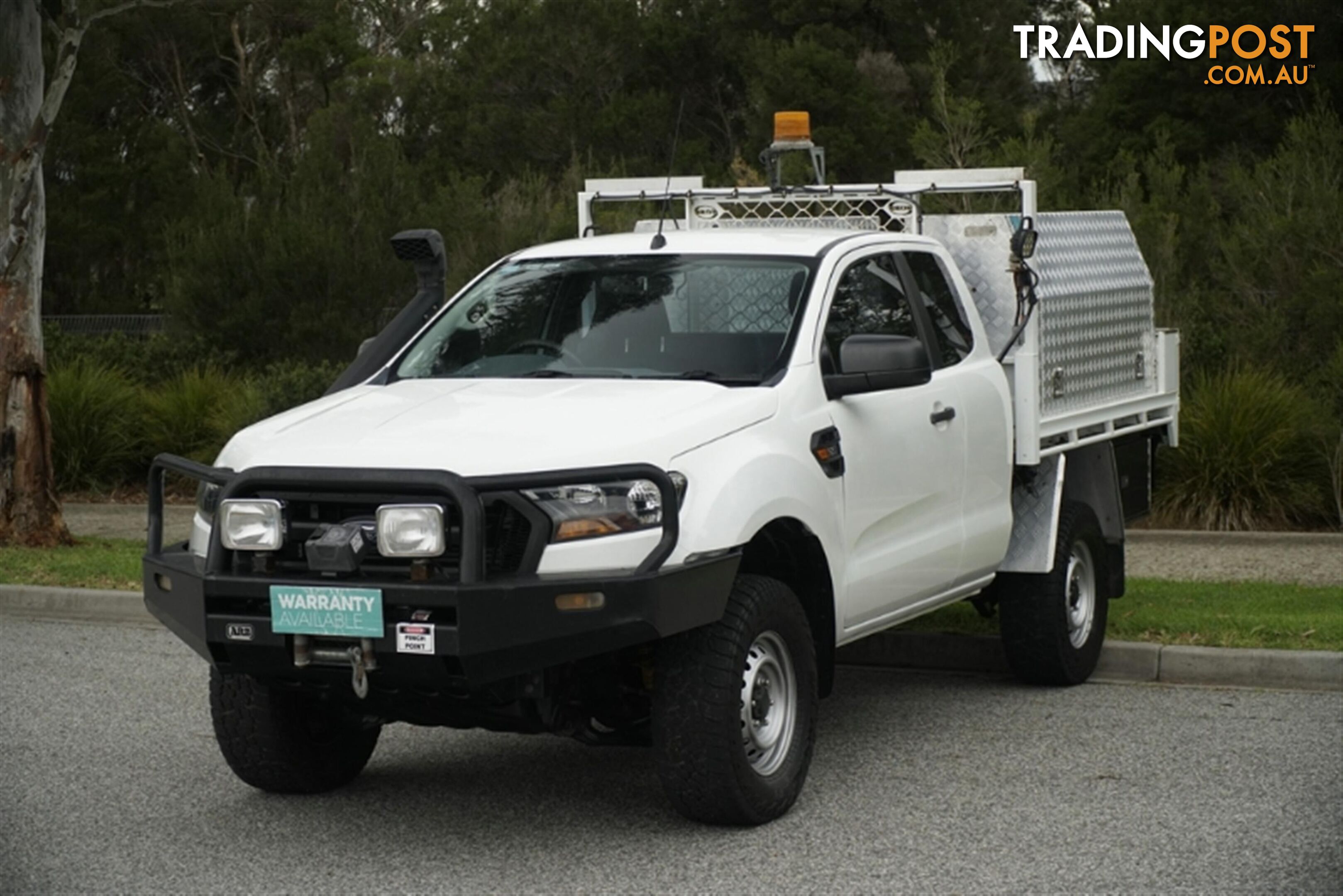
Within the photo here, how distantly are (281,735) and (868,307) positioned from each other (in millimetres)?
2801

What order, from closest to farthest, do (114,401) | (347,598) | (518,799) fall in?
(347,598)
(518,799)
(114,401)

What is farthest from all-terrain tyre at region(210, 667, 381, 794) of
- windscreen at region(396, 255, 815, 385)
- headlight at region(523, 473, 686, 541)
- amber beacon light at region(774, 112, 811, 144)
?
amber beacon light at region(774, 112, 811, 144)

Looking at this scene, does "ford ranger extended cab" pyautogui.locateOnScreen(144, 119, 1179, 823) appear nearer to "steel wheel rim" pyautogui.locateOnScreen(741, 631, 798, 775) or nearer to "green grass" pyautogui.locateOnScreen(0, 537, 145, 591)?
"steel wheel rim" pyautogui.locateOnScreen(741, 631, 798, 775)

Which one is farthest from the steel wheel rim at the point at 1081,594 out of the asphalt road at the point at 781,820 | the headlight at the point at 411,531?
the headlight at the point at 411,531

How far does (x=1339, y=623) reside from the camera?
966 cm

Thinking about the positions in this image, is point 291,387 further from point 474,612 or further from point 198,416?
point 474,612

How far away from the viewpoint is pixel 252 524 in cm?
610

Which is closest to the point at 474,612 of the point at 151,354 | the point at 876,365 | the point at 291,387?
the point at 876,365

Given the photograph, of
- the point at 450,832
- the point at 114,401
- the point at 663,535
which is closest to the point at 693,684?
the point at 663,535

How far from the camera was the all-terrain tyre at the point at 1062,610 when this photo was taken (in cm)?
880

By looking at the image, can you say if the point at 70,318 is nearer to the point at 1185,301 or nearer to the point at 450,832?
the point at 1185,301

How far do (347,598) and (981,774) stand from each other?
2.74 meters

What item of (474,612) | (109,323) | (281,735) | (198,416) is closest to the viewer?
(474,612)

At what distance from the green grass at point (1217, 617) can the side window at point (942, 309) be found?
1.94 m
